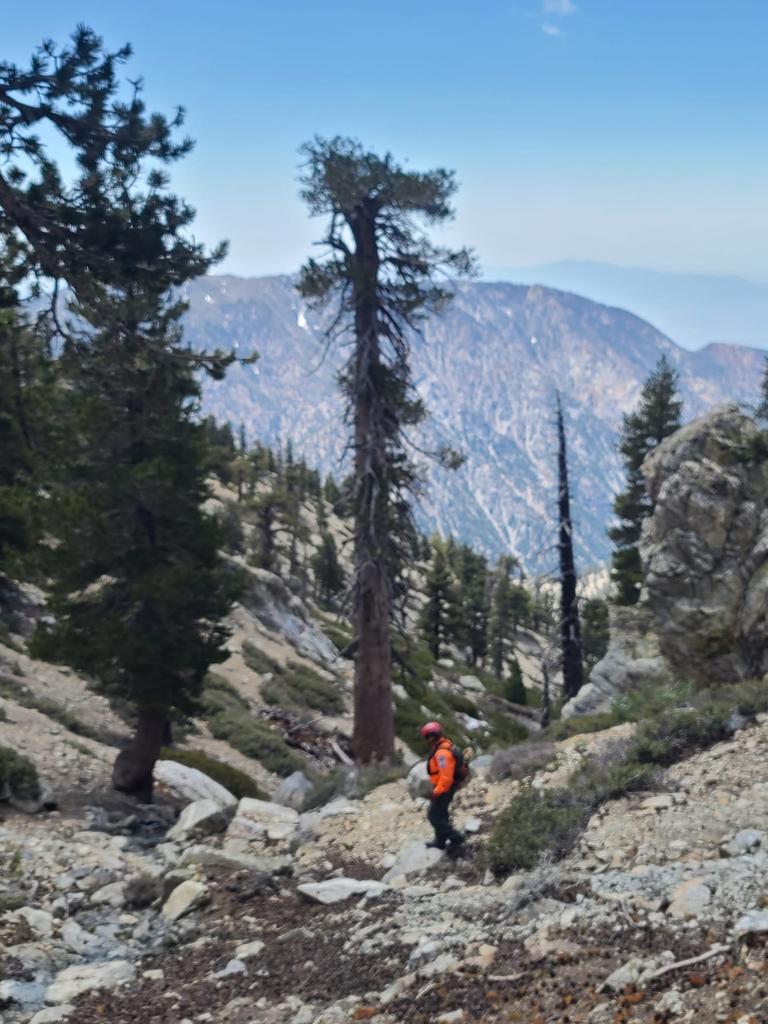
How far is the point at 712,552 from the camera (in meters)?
13.6

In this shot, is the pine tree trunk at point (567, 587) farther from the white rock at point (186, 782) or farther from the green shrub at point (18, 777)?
the green shrub at point (18, 777)

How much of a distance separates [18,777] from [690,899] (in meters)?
9.73

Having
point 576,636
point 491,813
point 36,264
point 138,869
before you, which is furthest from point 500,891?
point 576,636

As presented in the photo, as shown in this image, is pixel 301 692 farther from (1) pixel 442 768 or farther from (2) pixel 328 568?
(2) pixel 328 568

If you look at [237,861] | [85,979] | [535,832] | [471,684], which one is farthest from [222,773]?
[471,684]

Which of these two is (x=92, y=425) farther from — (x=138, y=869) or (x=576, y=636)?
(x=576, y=636)

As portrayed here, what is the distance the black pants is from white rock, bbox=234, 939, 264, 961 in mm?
2504

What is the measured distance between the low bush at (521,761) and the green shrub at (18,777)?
6580 mm

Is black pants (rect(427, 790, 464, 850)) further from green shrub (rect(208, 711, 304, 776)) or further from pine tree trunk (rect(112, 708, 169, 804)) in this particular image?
green shrub (rect(208, 711, 304, 776))

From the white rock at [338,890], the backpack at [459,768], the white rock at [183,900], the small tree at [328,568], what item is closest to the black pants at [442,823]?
the backpack at [459,768]

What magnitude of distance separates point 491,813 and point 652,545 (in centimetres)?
656

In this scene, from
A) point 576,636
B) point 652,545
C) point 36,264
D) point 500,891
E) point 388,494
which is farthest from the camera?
point 576,636

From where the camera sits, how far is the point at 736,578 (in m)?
13.3

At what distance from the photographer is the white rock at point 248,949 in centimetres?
719
